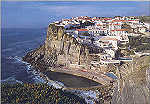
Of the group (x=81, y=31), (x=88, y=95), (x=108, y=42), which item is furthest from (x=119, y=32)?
(x=88, y=95)

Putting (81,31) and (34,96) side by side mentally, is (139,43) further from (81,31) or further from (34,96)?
(34,96)

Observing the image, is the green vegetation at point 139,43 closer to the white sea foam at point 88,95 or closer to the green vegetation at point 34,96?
the white sea foam at point 88,95

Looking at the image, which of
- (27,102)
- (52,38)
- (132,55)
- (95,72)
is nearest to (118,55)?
(132,55)

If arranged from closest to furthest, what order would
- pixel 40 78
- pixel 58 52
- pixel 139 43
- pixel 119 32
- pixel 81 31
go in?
pixel 40 78 < pixel 58 52 < pixel 139 43 < pixel 81 31 < pixel 119 32

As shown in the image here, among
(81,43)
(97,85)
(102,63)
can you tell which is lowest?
(97,85)

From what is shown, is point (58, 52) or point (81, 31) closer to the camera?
point (58, 52)

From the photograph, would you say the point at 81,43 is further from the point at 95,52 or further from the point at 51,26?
the point at 51,26
